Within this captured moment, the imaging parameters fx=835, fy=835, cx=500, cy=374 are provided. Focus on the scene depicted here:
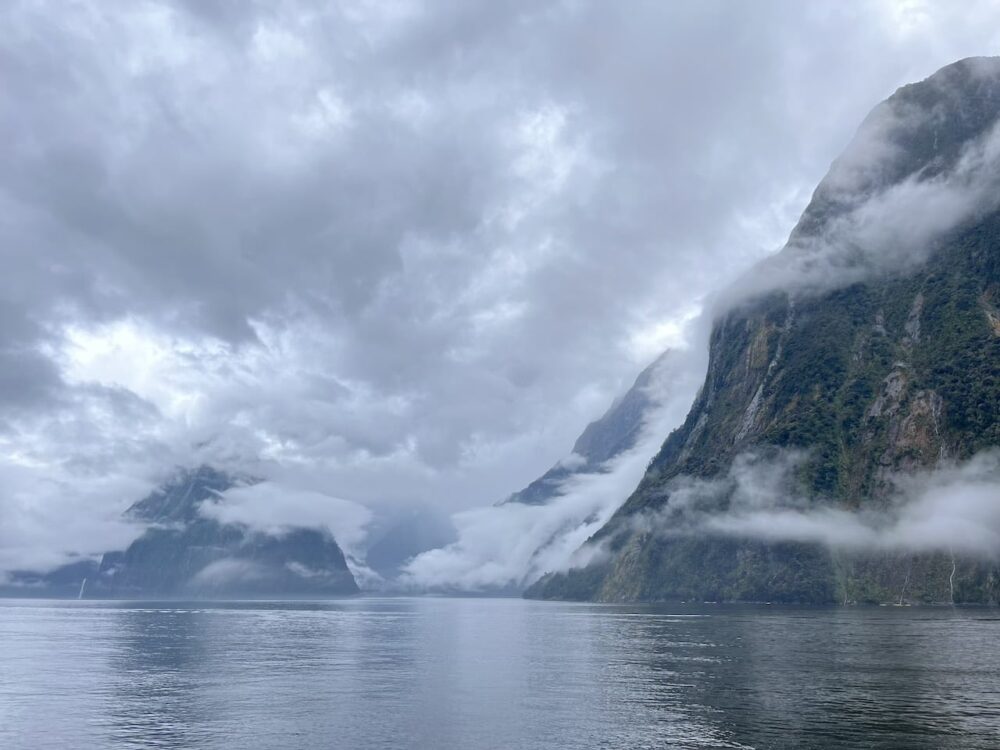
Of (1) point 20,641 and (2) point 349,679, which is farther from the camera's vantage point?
(1) point 20,641

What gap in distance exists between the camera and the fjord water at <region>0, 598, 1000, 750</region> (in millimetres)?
67062

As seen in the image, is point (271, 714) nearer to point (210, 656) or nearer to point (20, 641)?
point (210, 656)

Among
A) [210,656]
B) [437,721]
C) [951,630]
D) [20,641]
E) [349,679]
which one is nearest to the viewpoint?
[437,721]

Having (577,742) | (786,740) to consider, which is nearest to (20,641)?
(577,742)

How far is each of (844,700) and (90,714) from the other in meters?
72.5

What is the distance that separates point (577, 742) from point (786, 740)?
51.6 ft

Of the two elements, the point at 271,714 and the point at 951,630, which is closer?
the point at 271,714

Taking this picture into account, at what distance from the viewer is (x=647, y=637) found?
170 m

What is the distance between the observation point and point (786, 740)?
204 ft

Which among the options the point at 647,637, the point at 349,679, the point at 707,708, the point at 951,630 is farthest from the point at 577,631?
the point at 707,708

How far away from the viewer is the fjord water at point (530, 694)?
220 ft

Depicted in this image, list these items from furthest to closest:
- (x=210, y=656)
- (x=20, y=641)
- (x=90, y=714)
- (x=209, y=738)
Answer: (x=20, y=641), (x=210, y=656), (x=90, y=714), (x=209, y=738)

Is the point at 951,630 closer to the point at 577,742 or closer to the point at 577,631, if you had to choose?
the point at 577,631

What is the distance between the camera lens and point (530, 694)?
9181 centimetres
